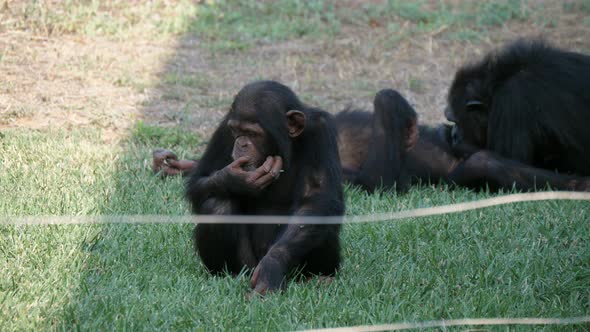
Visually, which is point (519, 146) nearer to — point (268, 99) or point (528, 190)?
point (528, 190)

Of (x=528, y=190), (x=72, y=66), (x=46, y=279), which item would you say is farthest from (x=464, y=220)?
(x=72, y=66)

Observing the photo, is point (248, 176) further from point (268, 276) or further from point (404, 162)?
point (404, 162)

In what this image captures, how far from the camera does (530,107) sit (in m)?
7.65

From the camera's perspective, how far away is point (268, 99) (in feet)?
16.6

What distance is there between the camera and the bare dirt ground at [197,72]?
8992mm

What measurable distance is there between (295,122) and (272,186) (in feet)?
1.40

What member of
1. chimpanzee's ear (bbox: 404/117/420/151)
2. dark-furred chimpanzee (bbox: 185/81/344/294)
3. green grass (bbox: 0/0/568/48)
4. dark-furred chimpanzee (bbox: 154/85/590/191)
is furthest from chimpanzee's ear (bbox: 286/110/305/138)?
green grass (bbox: 0/0/568/48)

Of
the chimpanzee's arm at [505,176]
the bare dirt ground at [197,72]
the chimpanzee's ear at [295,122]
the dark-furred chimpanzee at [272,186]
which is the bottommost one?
the chimpanzee's arm at [505,176]

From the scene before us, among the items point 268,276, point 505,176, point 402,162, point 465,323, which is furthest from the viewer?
point 402,162

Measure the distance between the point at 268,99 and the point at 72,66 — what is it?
5.48 m

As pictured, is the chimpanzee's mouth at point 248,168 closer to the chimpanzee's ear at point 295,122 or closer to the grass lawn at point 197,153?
the chimpanzee's ear at point 295,122

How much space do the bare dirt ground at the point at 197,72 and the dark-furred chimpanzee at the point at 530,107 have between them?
5.94 feet

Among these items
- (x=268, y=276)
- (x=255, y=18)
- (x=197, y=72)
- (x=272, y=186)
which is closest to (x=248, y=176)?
(x=272, y=186)

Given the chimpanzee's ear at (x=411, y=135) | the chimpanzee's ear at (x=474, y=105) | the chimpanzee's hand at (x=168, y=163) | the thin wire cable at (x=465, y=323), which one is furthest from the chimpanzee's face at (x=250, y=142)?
the chimpanzee's ear at (x=474, y=105)
